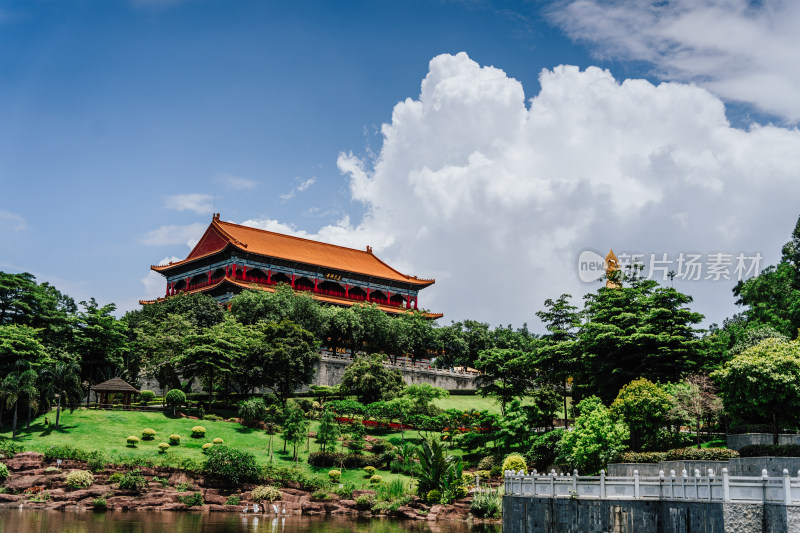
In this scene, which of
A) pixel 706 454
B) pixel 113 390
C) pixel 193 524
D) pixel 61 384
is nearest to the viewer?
pixel 706 454

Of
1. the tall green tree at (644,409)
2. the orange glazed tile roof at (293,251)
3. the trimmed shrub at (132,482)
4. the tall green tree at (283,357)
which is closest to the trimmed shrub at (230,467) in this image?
the trimmed shrub at (132,482)

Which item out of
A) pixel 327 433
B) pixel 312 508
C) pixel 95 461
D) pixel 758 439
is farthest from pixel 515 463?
pixel 95 461

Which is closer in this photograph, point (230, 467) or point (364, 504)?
point (364, 504)

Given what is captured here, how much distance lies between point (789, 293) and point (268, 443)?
112ft

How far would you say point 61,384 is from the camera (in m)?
42.2

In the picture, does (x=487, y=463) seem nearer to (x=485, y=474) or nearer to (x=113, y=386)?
(x=485, y=474)

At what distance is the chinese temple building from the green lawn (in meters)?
21.4

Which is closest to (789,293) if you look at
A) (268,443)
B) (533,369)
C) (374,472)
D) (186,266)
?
(533,369)

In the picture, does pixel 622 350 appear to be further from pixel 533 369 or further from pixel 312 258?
pixel 312 258

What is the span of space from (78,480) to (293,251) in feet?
135

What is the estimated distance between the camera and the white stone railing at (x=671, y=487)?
17.8m

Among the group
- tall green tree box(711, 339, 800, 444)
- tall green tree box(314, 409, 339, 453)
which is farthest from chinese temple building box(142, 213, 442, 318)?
tall green tree box(711, 339, 800, 444)

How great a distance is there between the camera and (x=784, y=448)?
1043 inches

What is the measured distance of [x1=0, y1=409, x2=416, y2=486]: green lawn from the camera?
40.0m
